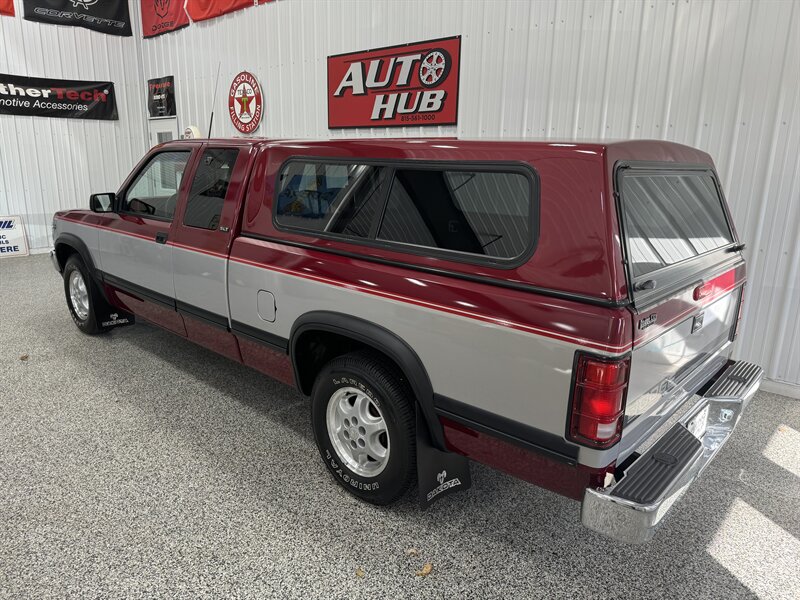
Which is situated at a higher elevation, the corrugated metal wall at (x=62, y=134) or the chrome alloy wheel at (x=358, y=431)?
the corrugated metal wall at (x=62, y=134)

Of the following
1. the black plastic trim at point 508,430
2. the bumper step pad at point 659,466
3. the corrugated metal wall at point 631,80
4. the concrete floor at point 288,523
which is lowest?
the concrete floor at point 288,523

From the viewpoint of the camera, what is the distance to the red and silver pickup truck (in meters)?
1.86

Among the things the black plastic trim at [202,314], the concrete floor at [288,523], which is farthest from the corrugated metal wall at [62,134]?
the black plastic trim at [202,314]

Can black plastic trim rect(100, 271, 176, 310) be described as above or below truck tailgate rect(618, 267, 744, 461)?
below

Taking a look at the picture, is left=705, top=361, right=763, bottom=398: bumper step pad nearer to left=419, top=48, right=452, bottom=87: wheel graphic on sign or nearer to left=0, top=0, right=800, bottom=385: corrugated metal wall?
left=0, top=0, right=800, bottom=385: corrugated metal wall

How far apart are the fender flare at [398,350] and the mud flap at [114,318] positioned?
10.8ft

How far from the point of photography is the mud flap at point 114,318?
502cm

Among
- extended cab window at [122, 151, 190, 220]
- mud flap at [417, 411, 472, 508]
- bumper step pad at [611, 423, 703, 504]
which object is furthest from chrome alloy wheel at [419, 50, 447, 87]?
bumper step pad at [611, 423, 703, 504]

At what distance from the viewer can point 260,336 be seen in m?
3.10

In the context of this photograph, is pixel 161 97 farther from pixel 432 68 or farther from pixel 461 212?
pixel 461 212

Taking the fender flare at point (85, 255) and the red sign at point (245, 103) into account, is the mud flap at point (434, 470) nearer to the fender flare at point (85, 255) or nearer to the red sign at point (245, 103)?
the fender flare at point (85, 255)

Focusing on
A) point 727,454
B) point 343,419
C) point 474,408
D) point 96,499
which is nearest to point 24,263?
point 96,499

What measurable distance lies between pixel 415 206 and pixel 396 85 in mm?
4387

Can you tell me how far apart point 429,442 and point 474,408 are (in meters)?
0.41
